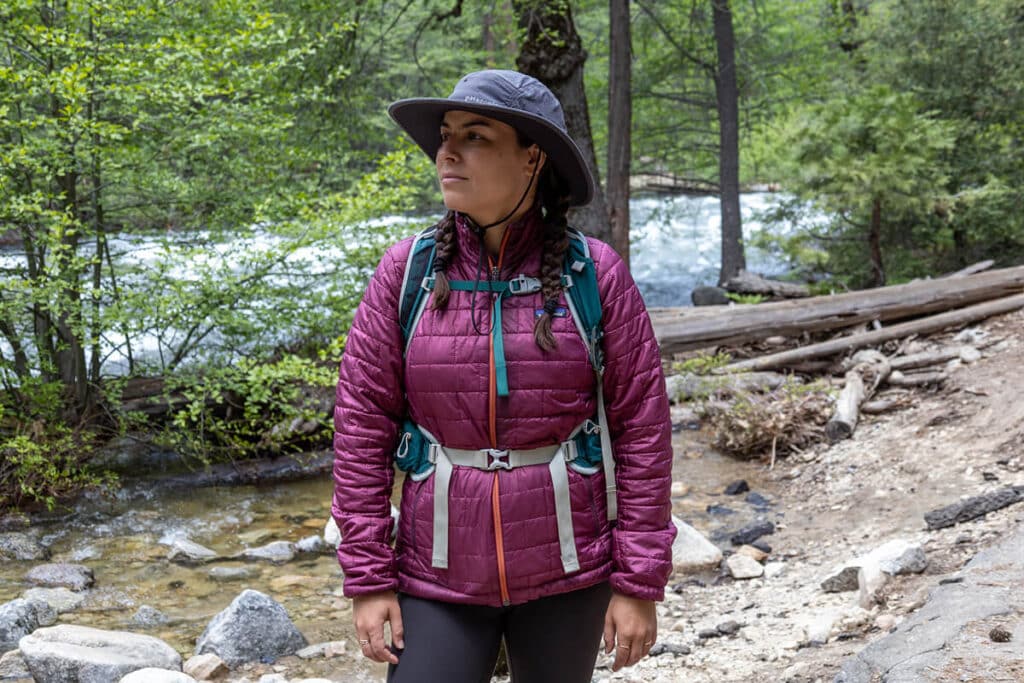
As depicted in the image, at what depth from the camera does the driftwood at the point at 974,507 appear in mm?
4992

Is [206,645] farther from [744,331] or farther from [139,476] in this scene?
[744,331]

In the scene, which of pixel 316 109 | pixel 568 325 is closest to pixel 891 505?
pixel 568 325

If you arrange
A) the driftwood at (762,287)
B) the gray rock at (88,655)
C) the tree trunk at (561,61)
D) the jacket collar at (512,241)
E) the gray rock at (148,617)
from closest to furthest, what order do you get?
the jacket collar at (512,241)
the gray rock at (88,655)
the gray rock at (148,617)
the tree trunk at (561,61)
the driftwood at (762,287)

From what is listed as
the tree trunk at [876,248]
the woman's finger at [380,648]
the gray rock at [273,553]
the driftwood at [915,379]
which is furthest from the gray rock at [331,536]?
the tree trunk at [876,248]

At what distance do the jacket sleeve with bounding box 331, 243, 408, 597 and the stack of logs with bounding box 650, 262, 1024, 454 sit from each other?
7.03m

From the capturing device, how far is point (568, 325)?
2.07 meters

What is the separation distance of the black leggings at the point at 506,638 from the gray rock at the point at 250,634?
2965mm

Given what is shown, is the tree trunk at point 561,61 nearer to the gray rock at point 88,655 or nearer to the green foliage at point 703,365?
the green foliage at point 703,365

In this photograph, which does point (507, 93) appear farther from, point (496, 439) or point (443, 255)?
point (496, 439)

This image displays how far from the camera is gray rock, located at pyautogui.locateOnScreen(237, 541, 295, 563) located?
6.55 m

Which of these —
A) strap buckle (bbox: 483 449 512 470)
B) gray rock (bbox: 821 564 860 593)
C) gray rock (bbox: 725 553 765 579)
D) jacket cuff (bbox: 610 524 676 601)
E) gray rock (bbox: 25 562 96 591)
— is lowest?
gray rock (bbox: 25 562 96 591)

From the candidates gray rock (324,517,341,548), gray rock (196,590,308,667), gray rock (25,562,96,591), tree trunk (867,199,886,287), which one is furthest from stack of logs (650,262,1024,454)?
gray rock (25,562,96,591)

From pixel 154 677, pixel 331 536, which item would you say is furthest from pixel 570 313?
pixel 331 536

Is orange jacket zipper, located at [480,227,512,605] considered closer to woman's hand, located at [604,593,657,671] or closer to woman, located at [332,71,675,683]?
woman, located at [332,71,675,683]
